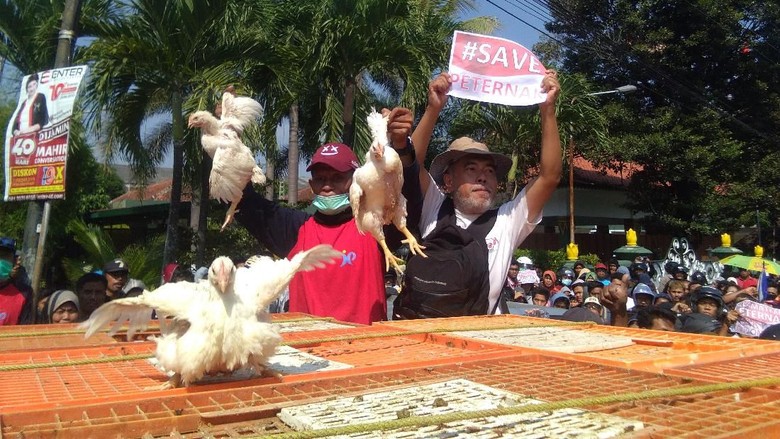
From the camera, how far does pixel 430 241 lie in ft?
12.6

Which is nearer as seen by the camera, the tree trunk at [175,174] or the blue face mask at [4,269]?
the blue face mask at [4,269]

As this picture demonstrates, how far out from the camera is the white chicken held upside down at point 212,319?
2049mm

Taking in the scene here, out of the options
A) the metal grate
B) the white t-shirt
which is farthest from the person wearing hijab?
the metal grate

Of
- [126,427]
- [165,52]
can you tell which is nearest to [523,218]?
[126,427]

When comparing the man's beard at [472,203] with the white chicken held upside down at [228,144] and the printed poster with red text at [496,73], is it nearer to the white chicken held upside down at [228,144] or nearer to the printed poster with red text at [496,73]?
the printed poster with red text at [496,73]

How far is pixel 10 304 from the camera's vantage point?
18.4ft

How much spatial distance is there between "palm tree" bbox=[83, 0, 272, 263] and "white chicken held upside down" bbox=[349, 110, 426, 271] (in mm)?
6612

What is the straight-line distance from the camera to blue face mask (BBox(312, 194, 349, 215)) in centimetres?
394

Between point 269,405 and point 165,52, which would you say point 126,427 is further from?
point 165,52

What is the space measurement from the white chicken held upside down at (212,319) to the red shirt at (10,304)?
3886 millimetres

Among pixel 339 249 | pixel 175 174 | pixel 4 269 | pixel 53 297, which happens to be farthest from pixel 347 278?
pixel 175 174

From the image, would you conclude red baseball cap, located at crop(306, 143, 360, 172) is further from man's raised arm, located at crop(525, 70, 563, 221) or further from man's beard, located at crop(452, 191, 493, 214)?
man's raised arm, located at crop(525, 70, 563, 221)

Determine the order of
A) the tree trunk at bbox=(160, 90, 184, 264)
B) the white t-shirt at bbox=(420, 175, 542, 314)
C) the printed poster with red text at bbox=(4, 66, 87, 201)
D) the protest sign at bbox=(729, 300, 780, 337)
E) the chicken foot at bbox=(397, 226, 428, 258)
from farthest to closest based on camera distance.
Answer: the tree trunk at bbox=(160, 90, 184, 264) < the protest sign at bbox=(729, 300, 780, 337) < the printed poster with red text at bbox=(4, 66, 87, 201) < the white t-shirt at bbox=(420, 175, 542, 314) < the chicken foot at bbox=(397, 226, 428, 258)

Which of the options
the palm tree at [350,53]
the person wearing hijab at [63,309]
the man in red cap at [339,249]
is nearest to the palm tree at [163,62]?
the palm tree at [350,53]
